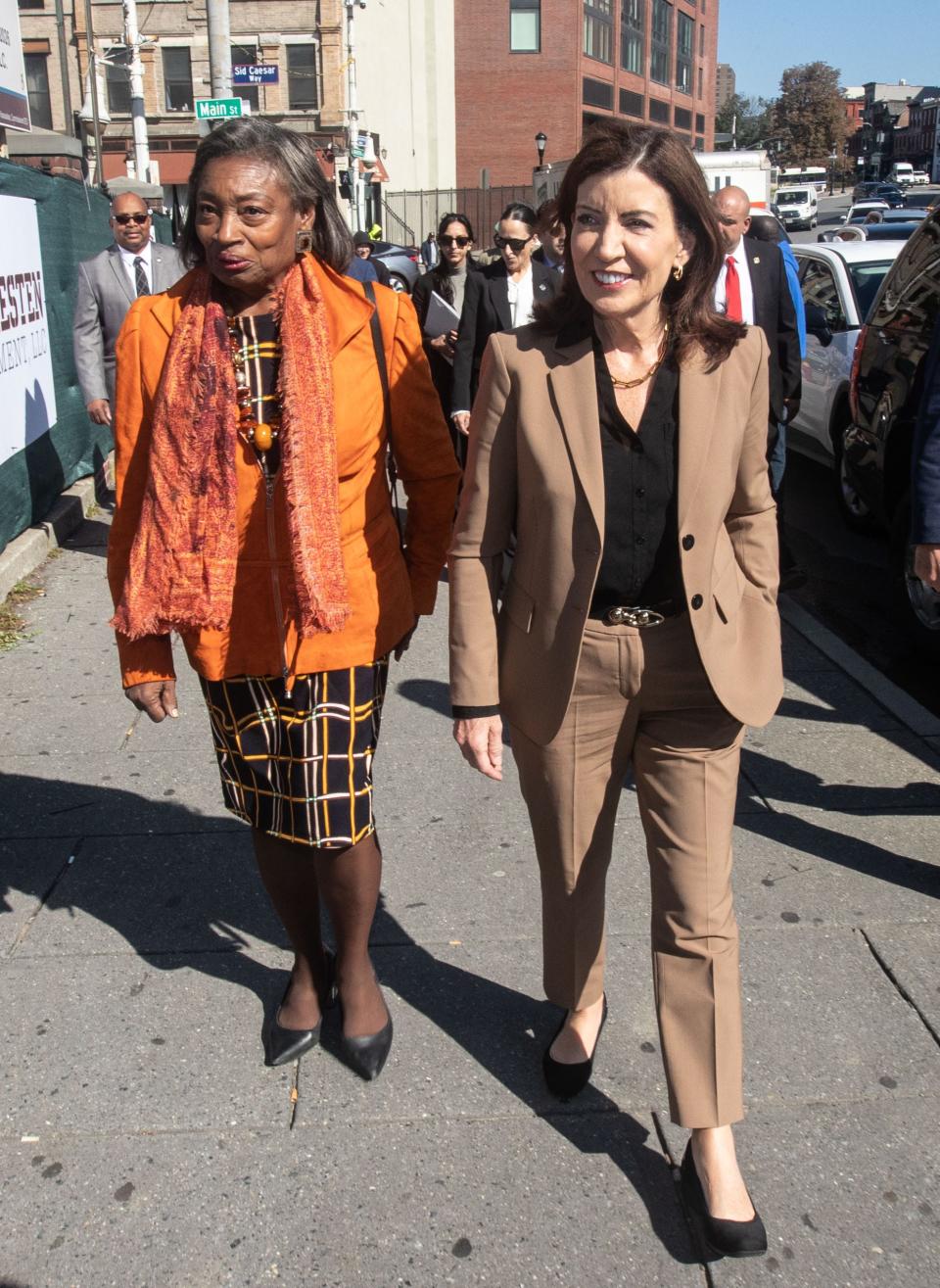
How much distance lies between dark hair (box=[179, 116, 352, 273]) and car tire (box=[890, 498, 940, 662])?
3622mm

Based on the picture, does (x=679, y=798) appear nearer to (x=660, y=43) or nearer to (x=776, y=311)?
(x=776, y=311)

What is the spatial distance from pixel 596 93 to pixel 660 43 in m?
12.0

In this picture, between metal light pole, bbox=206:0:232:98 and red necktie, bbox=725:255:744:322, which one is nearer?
red necktie, bbox=725:255:744:322

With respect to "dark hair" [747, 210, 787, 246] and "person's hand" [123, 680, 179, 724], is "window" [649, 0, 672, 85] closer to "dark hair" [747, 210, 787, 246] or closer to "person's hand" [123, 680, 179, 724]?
"dark hair" [747, 210, 787, 246]

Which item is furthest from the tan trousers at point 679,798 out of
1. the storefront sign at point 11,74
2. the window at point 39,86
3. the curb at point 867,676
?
the window at point 39,86

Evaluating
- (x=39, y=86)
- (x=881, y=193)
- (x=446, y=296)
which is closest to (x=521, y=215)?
(x=446, y=296)

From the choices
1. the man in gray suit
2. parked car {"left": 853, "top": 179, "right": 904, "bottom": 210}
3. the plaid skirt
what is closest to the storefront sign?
the man in gray suit

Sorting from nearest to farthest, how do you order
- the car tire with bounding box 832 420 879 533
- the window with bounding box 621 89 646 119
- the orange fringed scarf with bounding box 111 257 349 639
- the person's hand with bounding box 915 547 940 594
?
1. the orange fringed scarf with bounding box 111 257 349 639
2. the person's hand with bounding box 915 547 940 594
3. the car tire with bounding box 832 420 879 533
4. the window with bounding box 621 89 646 119

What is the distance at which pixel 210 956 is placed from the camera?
3.54 meters

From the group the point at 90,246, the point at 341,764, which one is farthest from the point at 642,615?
the point at 90,246

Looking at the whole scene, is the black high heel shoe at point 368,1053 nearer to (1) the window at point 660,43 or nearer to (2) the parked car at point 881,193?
(2) the parked car at point 881,193

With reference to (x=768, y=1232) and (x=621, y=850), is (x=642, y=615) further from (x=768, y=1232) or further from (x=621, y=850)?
(x=621, y=850)

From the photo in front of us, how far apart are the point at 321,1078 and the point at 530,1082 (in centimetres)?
49

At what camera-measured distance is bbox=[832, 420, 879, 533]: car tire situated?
28.8 ft
